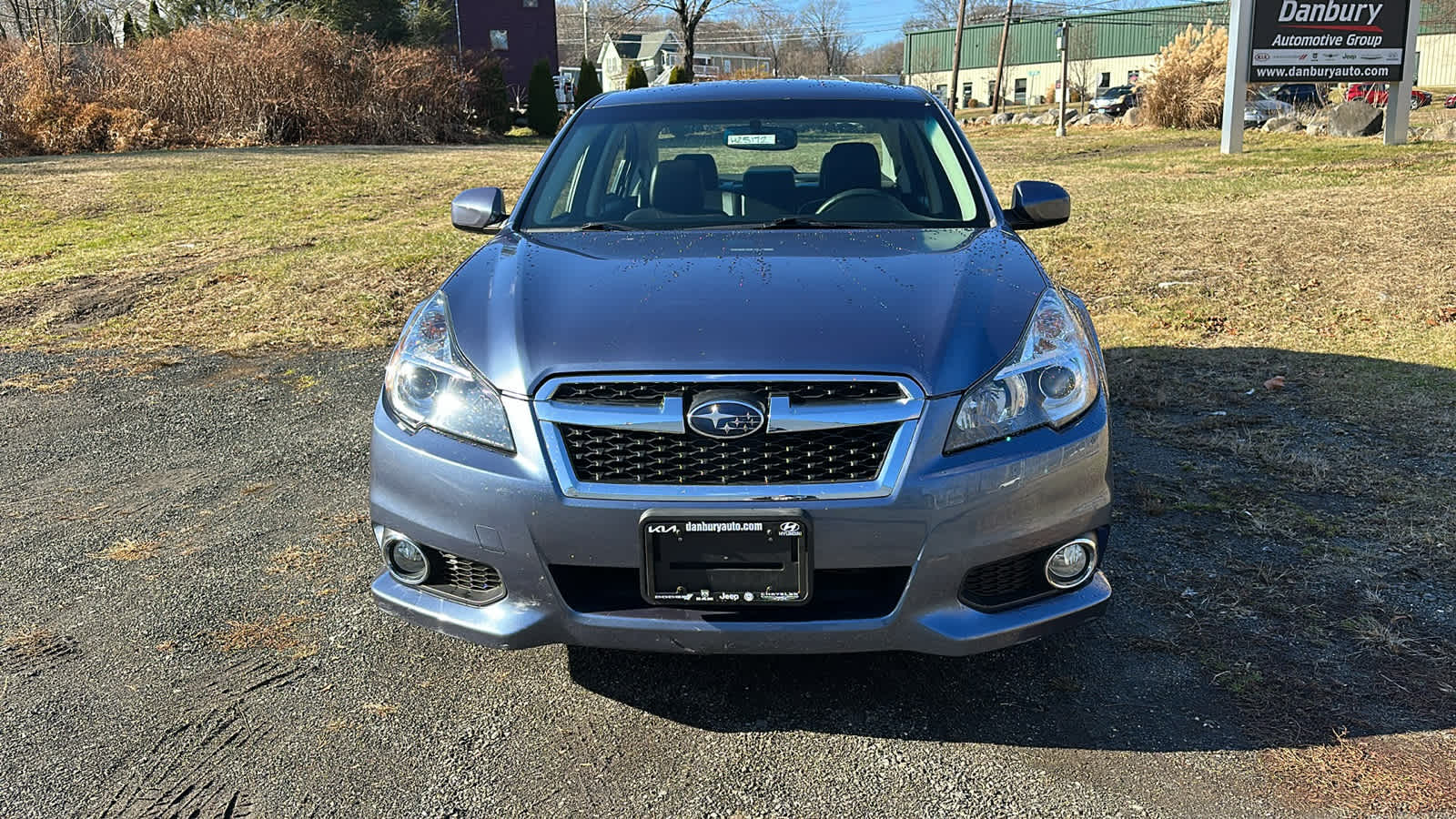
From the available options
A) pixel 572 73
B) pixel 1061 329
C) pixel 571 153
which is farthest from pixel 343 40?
pixel 572 73

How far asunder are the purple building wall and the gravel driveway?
5082cm

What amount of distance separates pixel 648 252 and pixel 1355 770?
2237 millimetres

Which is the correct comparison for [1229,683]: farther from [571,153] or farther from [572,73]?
[572,73]

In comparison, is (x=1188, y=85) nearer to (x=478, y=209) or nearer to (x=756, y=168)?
(x=756, y=168)

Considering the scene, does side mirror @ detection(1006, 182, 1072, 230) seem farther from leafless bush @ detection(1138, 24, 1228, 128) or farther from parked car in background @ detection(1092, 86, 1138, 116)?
parked car in background @ detection(1092, 86, 1138, 116)

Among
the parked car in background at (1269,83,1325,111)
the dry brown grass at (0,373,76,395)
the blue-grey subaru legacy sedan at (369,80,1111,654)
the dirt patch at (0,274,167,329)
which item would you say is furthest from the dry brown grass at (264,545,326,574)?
the parked car in background at (1269,83,1325,111)

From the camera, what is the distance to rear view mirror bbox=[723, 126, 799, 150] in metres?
4.25

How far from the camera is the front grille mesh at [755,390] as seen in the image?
2449 millimetres

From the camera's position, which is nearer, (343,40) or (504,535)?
(504,535)

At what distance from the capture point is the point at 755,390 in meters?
2.46

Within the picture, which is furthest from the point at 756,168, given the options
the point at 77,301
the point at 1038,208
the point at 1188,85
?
the point at 1188,85

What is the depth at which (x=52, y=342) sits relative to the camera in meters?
7.20

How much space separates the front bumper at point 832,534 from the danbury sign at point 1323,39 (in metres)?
16.5

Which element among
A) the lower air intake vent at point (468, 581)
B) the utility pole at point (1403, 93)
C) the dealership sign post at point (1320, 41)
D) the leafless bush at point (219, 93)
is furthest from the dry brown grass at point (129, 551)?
the leafless bush at point (219, 93)
